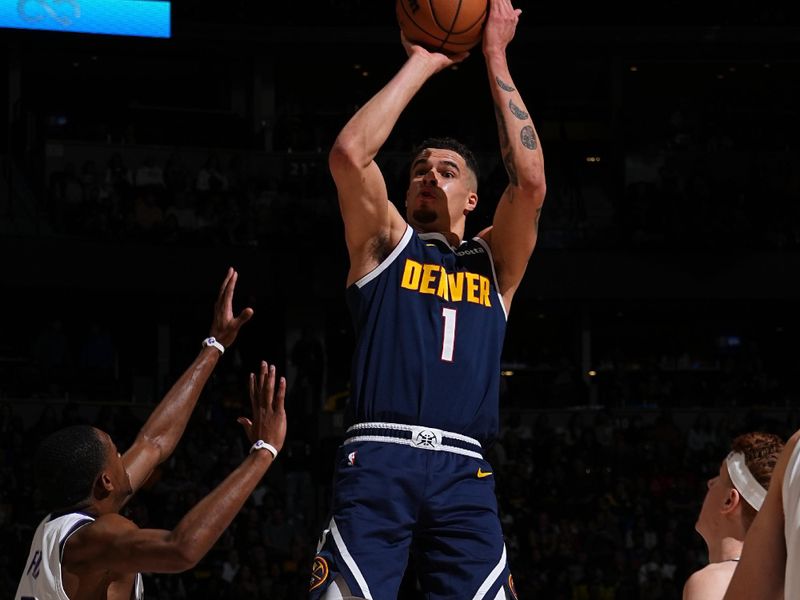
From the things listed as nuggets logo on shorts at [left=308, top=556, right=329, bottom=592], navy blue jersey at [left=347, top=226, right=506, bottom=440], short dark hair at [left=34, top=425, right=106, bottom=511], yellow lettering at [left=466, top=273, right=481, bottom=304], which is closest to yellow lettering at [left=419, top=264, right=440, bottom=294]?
navy blue jersey at [left=347, top=226, right=506, bottom=440]

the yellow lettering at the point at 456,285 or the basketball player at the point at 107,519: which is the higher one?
the yellow lettering at the point at 456,285

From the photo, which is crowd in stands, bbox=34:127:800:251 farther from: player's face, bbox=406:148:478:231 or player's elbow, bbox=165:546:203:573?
player's elbow, bbox=165:546:203:573

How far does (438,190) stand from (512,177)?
1.00 feet

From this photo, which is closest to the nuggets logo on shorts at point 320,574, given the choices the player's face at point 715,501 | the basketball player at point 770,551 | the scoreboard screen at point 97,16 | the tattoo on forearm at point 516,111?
the player's face at point 715,501

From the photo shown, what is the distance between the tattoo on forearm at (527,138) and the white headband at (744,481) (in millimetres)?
1719

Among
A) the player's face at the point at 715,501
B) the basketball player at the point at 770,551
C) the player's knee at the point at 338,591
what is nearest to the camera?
the basketball player at the point at 770,551

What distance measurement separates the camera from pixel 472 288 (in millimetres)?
4957

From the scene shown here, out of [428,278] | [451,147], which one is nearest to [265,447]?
[428,278]

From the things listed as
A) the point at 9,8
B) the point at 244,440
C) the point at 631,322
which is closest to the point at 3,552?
the point at 244,440

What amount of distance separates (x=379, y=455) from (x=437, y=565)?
421 mm

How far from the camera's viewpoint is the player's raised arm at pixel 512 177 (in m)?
5.00

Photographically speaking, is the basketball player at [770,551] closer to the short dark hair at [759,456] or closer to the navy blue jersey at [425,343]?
the short dark hair at [759,456]

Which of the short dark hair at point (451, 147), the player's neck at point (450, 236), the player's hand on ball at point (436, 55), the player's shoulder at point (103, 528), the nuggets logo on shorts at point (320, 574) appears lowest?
the nuggets logo on shorts at point (320, 574)

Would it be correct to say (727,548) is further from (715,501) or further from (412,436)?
(412,436)
